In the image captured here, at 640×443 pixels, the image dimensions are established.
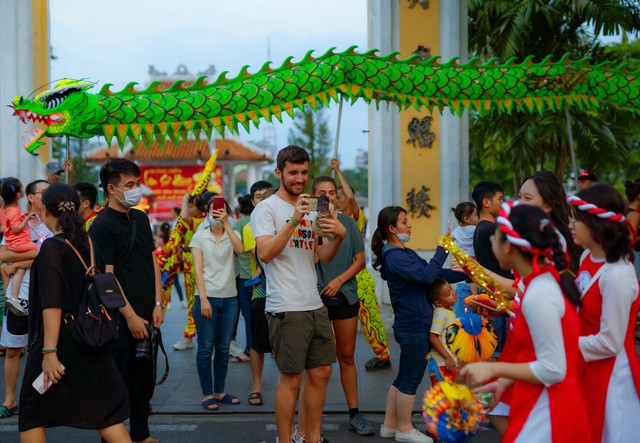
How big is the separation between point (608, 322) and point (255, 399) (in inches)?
150

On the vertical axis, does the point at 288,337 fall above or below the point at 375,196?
below

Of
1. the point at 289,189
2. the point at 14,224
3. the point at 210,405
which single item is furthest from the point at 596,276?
the point at 14,224

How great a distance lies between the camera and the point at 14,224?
695 cm

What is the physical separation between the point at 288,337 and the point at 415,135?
5.93 meters

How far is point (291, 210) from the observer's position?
15.9 ft

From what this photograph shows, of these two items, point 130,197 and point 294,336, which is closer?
point 294,336

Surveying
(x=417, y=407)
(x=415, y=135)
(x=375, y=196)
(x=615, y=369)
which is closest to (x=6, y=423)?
(x=417, y=407)

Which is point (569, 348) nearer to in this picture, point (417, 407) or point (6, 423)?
point (417, 407)

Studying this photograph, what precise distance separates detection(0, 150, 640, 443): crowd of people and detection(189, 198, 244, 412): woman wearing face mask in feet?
0.04

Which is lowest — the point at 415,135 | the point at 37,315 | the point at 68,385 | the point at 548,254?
the point at 68,385

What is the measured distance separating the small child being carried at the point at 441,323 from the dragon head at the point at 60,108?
3293mm

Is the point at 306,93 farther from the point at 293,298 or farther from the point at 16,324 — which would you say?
the point at 16,324

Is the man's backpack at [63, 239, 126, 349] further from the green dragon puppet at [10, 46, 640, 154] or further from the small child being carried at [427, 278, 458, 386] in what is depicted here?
the green dragon puppet at [10, 46, 640, 154]

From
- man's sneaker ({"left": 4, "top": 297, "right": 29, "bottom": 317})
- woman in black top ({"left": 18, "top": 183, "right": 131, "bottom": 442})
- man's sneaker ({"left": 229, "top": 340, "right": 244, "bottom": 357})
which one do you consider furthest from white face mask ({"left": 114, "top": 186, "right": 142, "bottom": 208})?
man's sneaker ({"left": 229, "top": 340, "right": 244, "bottom": 357})
